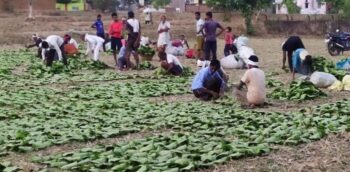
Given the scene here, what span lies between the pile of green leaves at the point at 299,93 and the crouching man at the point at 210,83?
1167 mm

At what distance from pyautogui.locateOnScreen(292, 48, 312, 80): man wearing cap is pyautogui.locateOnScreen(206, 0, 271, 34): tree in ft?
87.9

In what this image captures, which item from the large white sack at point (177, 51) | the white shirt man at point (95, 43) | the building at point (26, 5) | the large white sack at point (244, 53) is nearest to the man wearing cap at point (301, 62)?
the large white sack at point (244, 53)

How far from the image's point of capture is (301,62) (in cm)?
1631

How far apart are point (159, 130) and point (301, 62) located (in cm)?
705

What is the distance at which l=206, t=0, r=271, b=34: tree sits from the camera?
43.2 metres

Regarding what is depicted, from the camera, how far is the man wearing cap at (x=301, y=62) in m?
16.1

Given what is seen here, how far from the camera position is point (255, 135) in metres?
9.09

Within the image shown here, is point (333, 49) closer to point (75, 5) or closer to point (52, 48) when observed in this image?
point (52, 48)

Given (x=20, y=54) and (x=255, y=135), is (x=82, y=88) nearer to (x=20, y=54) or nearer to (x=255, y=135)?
(x=255, y=135)

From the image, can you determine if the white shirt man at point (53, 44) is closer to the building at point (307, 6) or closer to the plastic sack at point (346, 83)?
the plastic sack at point (346, 83)

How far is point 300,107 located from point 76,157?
569 cm

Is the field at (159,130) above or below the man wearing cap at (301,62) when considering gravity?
below

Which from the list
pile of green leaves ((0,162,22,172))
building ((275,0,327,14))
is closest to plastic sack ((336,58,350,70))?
pile of green leaves ((0,162,22,172))

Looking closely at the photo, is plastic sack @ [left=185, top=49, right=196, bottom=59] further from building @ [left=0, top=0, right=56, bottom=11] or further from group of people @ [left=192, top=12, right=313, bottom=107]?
building @ [left=0, top=0, right=56, bottom=11]
